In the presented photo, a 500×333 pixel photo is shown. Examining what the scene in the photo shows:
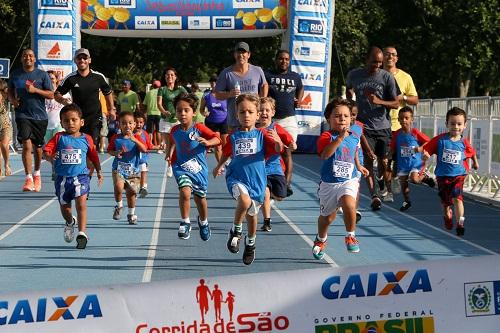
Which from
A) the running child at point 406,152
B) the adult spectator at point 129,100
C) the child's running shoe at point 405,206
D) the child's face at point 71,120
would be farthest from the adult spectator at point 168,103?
the child's face at point 71,120

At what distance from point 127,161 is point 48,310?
345 inches

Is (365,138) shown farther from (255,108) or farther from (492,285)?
(492,285)

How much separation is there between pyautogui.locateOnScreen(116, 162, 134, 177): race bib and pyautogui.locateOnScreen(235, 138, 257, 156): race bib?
3.77 metres

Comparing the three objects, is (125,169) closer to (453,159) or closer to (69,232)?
(69,232)

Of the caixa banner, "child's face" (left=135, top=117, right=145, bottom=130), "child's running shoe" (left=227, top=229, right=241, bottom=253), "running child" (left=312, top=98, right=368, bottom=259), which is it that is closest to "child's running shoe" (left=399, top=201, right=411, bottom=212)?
"child's face" (left=135, top=117, right=145, bottom=130)

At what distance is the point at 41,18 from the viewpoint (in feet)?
93.1

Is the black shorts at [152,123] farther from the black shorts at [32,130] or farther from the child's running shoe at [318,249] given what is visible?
the child's running shoe at [318,249]

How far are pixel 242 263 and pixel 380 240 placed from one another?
2422 millimetres

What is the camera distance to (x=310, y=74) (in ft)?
96.1

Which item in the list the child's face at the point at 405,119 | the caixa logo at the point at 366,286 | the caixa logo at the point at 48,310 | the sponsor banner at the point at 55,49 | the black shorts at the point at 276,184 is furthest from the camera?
the sponsor banner at the point at 55,49

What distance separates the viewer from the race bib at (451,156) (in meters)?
13.7

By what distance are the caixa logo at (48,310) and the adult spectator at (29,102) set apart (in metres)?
12.1

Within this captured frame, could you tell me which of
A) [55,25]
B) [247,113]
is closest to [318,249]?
[247,113]

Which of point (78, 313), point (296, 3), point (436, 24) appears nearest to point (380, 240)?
point (78, 313)
